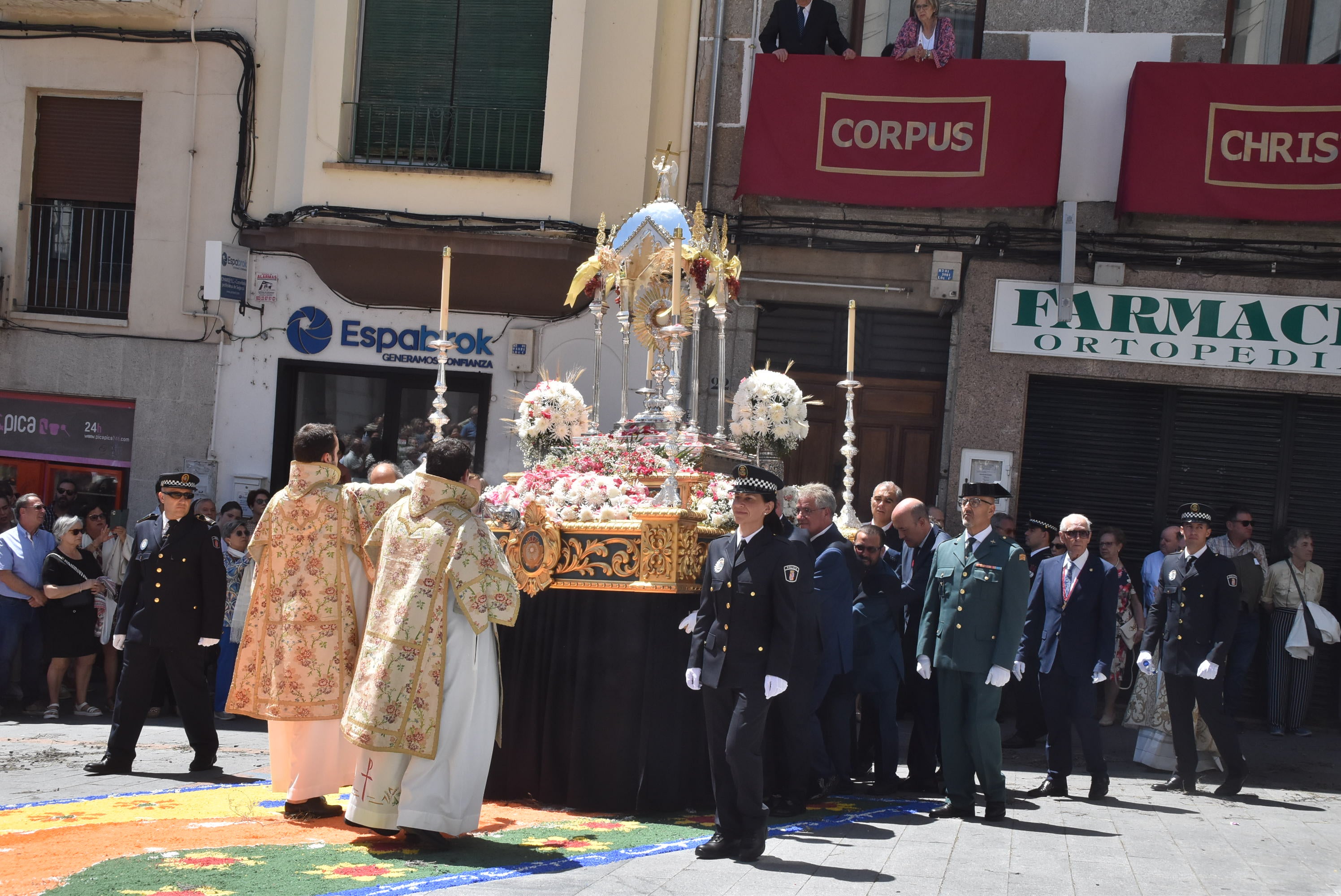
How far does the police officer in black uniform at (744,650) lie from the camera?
242 inches

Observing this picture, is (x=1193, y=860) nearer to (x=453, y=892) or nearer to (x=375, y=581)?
(x=453, y=892)

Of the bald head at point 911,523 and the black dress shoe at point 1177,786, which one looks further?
the bald head at point 911,523

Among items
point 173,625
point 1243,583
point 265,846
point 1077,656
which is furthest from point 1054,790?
point 173,625

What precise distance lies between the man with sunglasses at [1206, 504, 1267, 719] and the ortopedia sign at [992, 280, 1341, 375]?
149 centimetres

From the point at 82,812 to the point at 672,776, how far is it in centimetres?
297

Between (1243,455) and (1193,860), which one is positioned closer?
(1193,860)

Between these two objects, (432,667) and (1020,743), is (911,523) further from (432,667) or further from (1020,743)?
(432,667)

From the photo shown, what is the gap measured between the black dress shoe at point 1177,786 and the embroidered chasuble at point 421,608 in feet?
16.3

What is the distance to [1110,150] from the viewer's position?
13.0 metres

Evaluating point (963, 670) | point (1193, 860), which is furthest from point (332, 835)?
point (1193, 860)

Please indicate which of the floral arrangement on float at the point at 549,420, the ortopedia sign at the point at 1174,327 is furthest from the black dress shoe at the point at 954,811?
the ortopedia sign at the point at 1174,327

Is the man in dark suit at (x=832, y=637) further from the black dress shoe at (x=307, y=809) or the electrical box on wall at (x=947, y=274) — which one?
the electrical box on wall at (x=947, y=274)

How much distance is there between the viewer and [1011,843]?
6.83 metres

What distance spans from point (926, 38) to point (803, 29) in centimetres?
119
